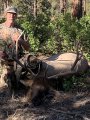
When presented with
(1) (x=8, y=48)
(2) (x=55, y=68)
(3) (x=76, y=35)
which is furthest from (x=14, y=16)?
(3) (x=76, y=35)

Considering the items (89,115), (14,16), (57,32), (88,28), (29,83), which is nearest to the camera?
(89,115)

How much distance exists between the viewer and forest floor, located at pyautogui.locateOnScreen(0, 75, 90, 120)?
7.50 meters

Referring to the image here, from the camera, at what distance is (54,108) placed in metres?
8.09

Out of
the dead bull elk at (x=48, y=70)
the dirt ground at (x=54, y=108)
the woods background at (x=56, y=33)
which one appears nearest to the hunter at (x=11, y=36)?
the dead bull elk at (x=48, y=70)

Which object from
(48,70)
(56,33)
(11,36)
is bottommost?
(48,70)

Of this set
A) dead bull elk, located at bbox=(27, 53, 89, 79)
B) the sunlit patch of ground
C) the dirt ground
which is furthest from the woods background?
the sunlit patch of ground

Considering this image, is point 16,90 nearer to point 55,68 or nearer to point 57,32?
point 55,68

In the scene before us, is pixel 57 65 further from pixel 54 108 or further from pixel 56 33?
pixel 56 33

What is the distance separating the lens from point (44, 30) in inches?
526

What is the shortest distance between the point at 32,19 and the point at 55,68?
14.9ft

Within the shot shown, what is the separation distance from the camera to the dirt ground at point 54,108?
7.50 metres

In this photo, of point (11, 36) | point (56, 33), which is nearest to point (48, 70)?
point (11, 36)

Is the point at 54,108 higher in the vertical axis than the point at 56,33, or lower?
lower

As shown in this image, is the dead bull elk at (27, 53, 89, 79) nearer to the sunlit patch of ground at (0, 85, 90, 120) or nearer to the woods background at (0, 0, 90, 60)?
the sunlit patch of ground at (0, 85, 90, 120)
